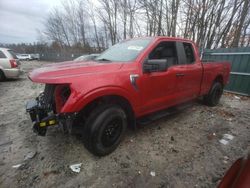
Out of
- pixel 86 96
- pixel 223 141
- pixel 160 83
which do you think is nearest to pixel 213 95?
pixel 223 141

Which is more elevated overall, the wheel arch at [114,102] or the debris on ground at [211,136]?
the wheel arch at [114,102]

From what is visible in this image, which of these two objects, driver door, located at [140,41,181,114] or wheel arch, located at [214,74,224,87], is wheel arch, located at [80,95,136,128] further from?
wheel arch, located at [214,74,224,87]

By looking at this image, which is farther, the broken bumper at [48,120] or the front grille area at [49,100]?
the front grille area at [49,100]

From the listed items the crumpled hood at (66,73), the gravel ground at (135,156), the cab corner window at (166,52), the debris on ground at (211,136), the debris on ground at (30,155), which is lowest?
the debris on ground at (211,136)

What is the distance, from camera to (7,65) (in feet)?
25.0

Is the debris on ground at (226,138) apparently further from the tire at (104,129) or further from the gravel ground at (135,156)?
the tire at (104,129)

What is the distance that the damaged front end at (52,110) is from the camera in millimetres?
2152

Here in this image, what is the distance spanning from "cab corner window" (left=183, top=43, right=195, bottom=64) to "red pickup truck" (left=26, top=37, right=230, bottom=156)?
6.4 inches

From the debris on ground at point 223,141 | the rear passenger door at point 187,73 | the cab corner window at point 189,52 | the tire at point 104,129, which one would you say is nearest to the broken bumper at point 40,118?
the tire at point 104,129

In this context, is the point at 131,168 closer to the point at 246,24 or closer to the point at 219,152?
the point at 219,152

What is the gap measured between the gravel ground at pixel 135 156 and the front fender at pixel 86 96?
3.13ft

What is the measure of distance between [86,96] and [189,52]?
2941 millimetres

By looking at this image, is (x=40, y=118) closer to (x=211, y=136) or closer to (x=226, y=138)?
(x=211, y=136)

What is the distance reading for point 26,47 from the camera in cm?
5972
